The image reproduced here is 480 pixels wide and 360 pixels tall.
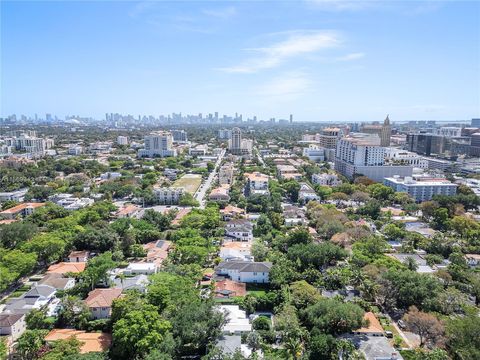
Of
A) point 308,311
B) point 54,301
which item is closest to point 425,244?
point 308,311

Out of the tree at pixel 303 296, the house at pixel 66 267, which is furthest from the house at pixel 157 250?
the tree at pixel 303 296

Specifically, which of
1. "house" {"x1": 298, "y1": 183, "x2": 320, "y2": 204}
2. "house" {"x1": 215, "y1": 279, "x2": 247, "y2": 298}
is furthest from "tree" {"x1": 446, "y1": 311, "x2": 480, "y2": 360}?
"house" {"x1": 298, "y1": 183, "x2": 320, "y2": 204}

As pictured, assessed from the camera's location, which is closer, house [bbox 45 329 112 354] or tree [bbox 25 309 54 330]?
house [bbox 45 329 112 354]

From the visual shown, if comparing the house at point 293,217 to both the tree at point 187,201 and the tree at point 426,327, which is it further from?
the tree at point 426,327

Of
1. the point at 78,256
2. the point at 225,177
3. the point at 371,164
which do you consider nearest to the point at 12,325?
the point at 78,256

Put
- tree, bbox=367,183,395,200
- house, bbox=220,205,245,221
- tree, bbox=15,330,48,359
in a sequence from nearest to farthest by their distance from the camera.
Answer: tree, bbox=15,330,48,359 < house, bbox=220,205,245,221 < tree, bbox=367,183,395,200

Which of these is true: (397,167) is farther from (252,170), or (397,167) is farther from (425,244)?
(425,244)

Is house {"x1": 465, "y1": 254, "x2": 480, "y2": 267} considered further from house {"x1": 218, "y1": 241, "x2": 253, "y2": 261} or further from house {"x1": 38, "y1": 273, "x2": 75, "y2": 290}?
house {"x1": 38, "y1": 273, "x2": 75, "y2": 290}
